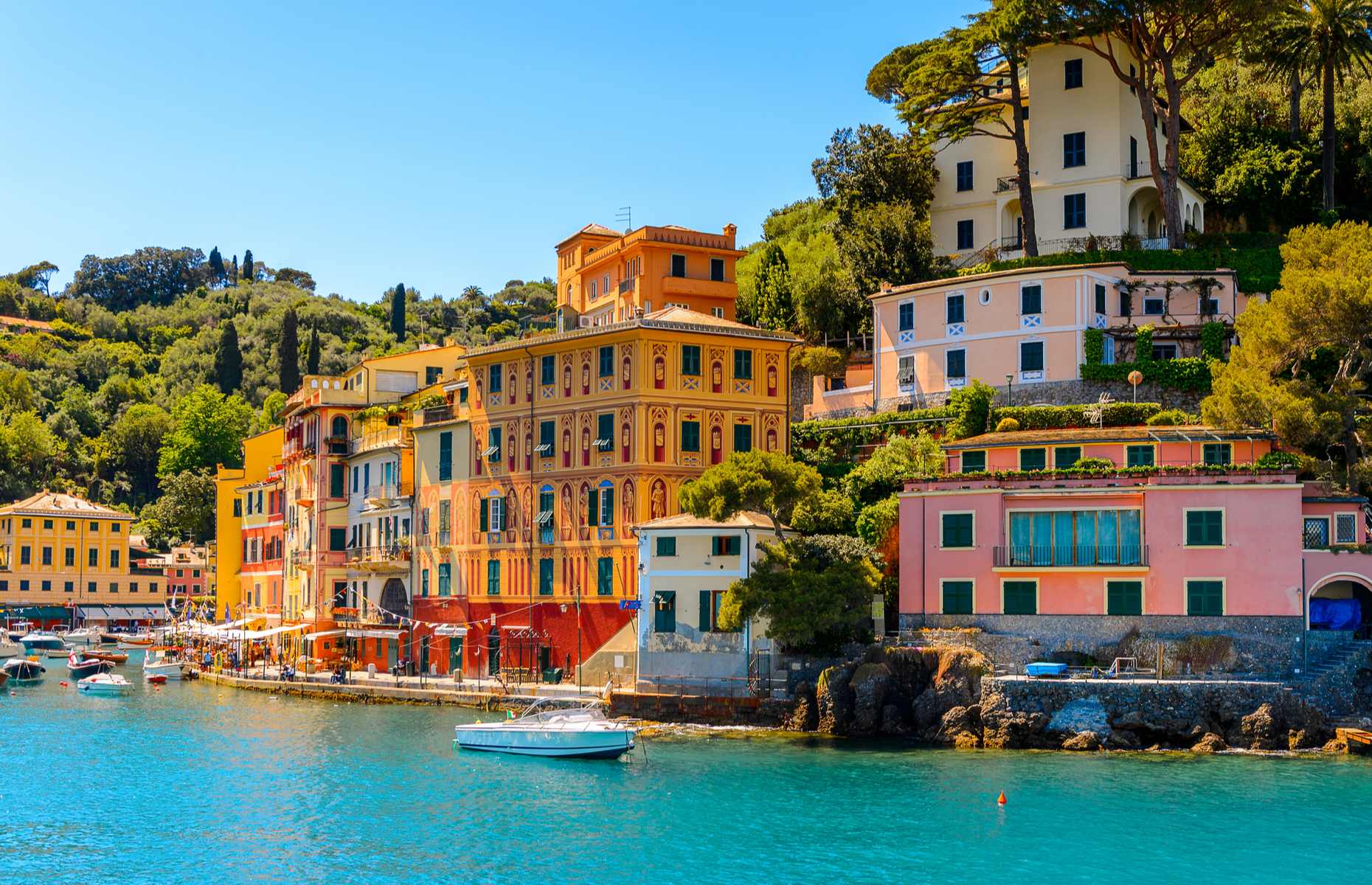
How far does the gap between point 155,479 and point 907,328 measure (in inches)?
4340

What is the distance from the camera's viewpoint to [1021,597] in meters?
53.0

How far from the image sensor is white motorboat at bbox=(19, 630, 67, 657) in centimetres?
11538

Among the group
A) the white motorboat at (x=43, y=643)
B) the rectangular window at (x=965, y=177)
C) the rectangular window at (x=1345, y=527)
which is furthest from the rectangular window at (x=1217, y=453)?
the white motorboat at (x=43, y=643)

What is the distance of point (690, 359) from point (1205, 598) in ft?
77.5

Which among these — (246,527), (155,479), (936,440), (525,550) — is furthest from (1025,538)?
(155,479)

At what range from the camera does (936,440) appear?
62.3 meters

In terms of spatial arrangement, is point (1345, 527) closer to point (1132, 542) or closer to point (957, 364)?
point (1132, 542)

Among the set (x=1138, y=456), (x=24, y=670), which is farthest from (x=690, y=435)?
(x=24, y=670)

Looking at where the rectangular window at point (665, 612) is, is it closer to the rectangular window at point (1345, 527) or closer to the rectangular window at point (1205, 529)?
the rectangular window at point (1205, 529)

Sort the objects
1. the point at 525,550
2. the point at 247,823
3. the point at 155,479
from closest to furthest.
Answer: the point at 247,823, the point at 525,550, the point at 155,479

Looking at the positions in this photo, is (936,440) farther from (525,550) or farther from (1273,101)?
(1273,101)

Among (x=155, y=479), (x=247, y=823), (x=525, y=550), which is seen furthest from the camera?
(x=155, y=479)

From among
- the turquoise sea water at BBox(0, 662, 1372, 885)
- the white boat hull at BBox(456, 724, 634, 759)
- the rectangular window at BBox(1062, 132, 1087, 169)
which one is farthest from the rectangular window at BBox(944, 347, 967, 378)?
the white boat hull at BBox(456, 724, 634, 759)

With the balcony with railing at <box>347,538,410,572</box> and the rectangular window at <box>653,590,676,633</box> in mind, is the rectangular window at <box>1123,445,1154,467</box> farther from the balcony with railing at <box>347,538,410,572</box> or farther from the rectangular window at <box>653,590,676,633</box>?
the balcony with railing at <box>347,538,410,572</box>
